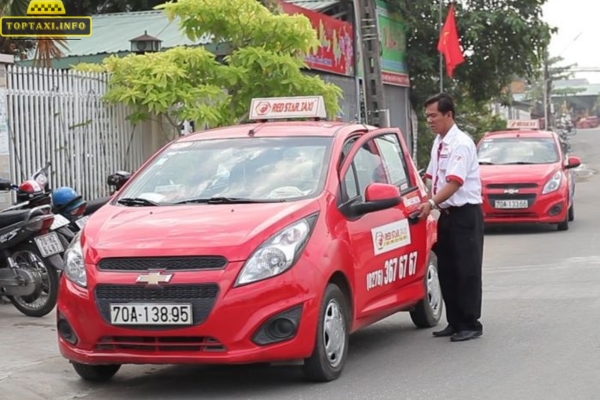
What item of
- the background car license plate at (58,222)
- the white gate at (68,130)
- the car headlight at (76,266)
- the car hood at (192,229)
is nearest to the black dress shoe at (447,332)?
the car hood at (192,229)

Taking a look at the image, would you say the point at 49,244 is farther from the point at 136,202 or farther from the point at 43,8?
the point at 43,8

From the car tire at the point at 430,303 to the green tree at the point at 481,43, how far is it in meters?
20.2

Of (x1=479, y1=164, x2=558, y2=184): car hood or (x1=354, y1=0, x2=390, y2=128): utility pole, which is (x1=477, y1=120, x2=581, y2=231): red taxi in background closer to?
(x1=479, y1=164, x2=558, y2=184): car hood

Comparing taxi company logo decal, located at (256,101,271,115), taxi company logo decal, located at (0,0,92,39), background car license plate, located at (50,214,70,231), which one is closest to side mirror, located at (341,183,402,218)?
taxi company logo decal, located at (256,101,271,115)

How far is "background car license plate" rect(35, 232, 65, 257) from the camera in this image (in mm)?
10031

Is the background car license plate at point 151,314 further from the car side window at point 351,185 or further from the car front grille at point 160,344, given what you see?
the car side window at point 351,185

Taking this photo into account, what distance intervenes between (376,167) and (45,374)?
2.80 meters

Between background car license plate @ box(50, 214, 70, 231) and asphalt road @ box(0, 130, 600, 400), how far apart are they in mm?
810

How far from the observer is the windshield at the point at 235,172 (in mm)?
7723

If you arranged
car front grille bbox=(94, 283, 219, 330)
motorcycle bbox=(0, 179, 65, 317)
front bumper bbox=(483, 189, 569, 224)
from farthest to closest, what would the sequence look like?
front bumper bbox=(483, 189, 569, 224) → motorcycle bbox=(0, 179, 65, 317) → car front grille bbox=(94, 283, 219, 330)

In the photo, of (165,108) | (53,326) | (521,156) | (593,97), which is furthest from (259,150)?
(593,97)

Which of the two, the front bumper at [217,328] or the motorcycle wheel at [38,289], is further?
the motorcycle wheel at [38,289]

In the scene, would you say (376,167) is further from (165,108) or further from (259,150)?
(165,108)

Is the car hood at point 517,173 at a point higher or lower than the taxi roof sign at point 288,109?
lower
